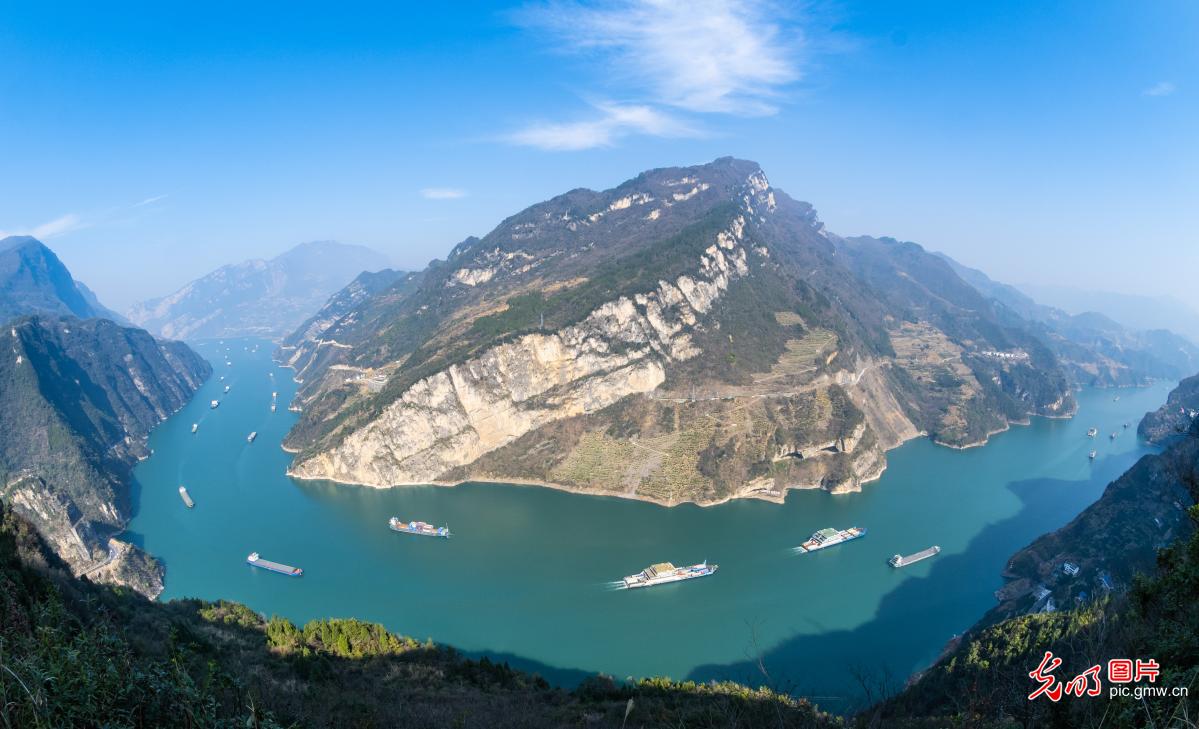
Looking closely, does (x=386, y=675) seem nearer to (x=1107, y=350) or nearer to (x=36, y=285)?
(x=1107, y=350)

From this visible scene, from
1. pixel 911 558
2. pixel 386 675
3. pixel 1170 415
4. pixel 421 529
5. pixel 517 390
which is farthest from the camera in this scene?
pixel 1170 415

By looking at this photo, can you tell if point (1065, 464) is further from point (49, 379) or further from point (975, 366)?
point (49, 379)

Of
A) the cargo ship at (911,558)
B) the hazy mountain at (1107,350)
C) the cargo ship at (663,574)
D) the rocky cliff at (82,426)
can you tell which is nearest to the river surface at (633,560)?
the cargo ship at (911,558)

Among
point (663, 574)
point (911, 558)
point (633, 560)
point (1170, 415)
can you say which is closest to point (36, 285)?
point (633, 560)

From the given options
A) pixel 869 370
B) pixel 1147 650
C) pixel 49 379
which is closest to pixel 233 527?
pixel 49 379

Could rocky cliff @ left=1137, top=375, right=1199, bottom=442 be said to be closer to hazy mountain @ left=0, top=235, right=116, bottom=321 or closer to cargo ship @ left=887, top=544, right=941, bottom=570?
cargo ship @ left=887, top=544, right=941, bottom=570

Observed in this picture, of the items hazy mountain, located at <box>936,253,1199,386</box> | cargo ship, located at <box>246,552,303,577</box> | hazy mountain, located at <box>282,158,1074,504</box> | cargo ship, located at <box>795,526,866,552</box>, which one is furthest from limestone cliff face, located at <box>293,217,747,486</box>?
hazy mountain, located at <box>936,253,1199,386</box>

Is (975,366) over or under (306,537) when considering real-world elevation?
over
